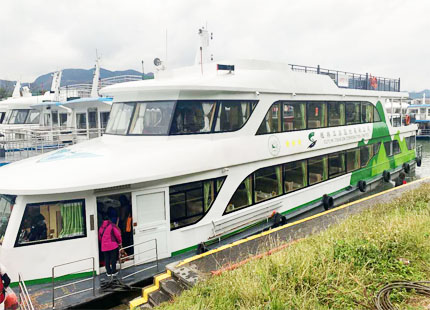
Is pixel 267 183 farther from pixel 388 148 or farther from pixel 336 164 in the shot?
pixel 388 148

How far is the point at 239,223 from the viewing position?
834 centimetres

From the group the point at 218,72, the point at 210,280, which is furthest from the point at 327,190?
the point at 210,280

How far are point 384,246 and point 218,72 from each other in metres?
5.64

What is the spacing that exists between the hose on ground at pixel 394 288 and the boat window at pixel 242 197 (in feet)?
13.6

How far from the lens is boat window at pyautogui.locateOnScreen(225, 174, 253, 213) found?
821cm

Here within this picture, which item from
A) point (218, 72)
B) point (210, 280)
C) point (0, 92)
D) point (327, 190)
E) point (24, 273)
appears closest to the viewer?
point (210, 280)

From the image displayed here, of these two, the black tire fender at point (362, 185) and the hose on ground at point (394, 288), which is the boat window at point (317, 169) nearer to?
the black tire fender at point (362, 185)

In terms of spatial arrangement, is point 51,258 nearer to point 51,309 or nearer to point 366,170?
point 51,309

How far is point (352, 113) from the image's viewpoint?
1305 cm

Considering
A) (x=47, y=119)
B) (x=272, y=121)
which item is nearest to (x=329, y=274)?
(x=272, y=121)

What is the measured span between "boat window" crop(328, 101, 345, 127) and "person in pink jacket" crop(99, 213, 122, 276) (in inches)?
322

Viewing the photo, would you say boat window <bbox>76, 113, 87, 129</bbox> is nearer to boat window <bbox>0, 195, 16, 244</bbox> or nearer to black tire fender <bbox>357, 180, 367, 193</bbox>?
boat window <bbox>0, 195, 16, 244</bbox>

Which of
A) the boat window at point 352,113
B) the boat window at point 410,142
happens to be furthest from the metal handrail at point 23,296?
the boat window at point 410,142

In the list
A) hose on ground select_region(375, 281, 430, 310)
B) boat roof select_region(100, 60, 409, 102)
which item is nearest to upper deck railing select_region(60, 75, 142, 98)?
boat roof select_region(100, 60, 409, 102)
